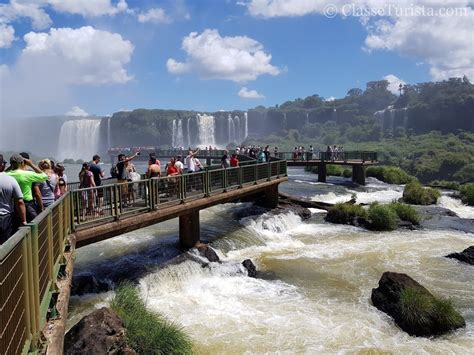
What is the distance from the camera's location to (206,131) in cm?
11088

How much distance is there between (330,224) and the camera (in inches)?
790

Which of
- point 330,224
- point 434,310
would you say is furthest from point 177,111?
point 434,310

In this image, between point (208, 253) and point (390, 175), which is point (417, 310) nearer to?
point (208, 253)

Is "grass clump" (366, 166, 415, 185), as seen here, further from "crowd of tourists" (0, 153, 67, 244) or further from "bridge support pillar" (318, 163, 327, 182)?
"crowd of tourists" (0, 153, 67, 244)

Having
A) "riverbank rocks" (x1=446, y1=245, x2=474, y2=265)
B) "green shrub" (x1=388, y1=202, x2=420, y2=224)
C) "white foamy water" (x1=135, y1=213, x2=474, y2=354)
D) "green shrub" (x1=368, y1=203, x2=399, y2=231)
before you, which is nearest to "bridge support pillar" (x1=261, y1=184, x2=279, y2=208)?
"white foamy water" (x1=135, y1=213, x2=474, y2=354)

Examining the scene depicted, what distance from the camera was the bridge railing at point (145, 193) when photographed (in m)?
9.29

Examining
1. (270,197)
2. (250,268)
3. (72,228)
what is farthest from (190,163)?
(270,197)

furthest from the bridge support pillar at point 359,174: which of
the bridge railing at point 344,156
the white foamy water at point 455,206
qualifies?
the white foamy water at point 455,206

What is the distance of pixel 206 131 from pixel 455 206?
87875 mm

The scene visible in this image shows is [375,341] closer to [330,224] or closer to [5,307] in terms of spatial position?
[5,307]

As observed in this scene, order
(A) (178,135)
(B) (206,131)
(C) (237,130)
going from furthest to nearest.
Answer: (C) (237,130) < (A) (178,135) < (B) (206,131)

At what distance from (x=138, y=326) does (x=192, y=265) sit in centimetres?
495

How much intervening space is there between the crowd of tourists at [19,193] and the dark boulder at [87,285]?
339 cm

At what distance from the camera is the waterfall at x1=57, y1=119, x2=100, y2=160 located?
100375mm
